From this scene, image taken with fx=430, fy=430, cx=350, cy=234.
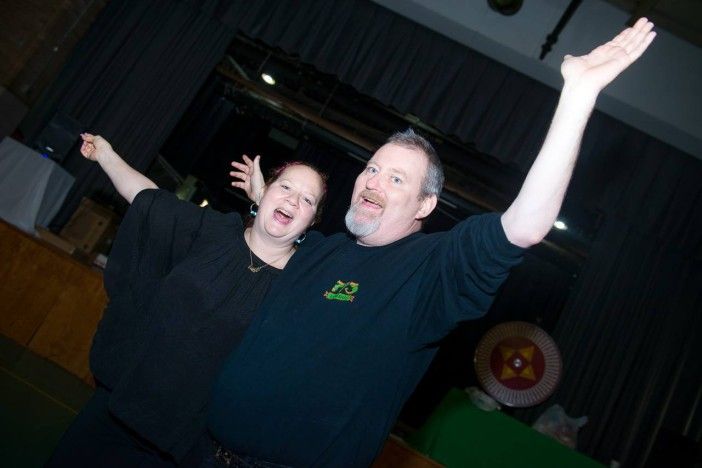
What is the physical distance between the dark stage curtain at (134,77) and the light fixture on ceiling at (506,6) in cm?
329

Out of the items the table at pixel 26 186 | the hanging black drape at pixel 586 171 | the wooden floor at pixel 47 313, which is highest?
the hanging black drape at pixel 586 171

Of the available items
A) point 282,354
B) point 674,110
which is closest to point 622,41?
point 282,354

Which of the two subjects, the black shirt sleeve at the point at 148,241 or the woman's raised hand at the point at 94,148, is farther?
the woman's raised hand at the point at 94,148

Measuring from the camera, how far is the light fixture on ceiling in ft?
14.9

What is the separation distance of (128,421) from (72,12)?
5710 mm

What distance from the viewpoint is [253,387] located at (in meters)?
1.28

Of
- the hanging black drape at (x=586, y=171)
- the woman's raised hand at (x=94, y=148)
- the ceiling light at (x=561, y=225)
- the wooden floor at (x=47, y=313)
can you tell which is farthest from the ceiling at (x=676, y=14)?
the wooden floor at (x=47, y=313)

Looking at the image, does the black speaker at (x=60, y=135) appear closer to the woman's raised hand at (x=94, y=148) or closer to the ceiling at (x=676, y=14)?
A: the woman's raised hand at (x=94, y=148)

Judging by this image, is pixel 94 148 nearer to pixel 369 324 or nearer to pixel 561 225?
pixel 369 324

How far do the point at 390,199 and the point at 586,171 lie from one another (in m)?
4.49

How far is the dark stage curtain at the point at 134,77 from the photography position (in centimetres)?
540

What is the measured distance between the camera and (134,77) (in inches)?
218

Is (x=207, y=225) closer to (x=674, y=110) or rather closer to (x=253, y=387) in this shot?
(x=253, y=387)

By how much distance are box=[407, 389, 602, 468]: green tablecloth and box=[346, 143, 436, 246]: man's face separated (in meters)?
2.14
